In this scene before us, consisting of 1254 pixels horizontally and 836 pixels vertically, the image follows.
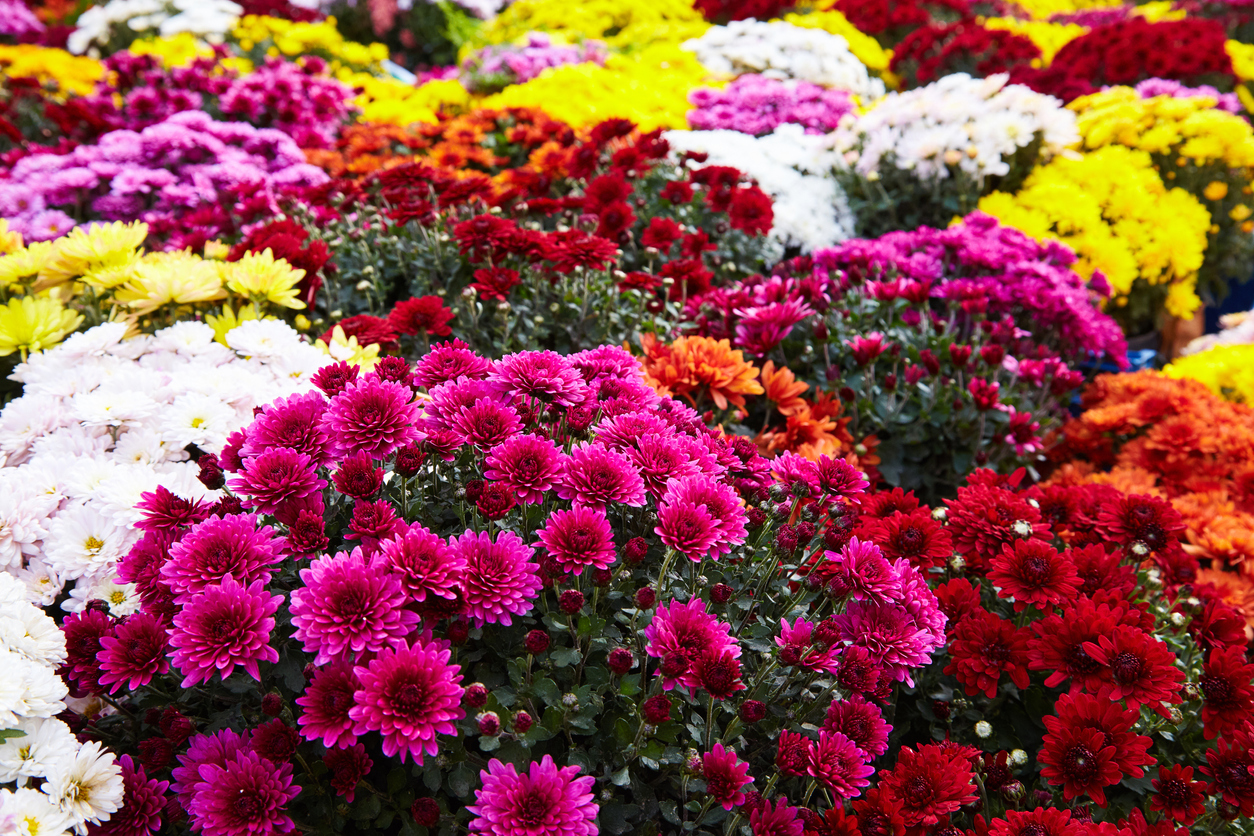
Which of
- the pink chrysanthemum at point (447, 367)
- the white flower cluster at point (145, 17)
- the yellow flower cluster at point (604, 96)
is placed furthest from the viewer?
the white flower cluster at point (145, 17)

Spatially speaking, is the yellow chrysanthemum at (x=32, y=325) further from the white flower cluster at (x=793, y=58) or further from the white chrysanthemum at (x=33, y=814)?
the white flower cluster at (x=793, y=58)

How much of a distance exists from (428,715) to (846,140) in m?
4.73

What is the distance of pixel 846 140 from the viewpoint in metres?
4.86

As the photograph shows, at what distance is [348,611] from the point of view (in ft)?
3.81

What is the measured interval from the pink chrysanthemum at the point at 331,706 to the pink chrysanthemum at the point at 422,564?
17 centimetres

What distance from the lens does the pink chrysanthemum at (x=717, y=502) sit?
140 cm

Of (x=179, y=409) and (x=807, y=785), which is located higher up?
(x=179, y=409)

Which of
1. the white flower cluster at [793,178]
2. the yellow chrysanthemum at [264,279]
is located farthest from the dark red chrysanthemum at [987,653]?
the white flower cluster at [793,178]

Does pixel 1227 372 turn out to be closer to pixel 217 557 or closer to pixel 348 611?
pixel 348 611

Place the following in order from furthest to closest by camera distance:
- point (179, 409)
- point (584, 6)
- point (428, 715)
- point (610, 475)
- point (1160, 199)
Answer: point (584, 6), point (1160, 199), point (179, 409), point (610, 475), point (428, 715)

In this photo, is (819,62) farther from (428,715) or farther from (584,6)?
(428,715)

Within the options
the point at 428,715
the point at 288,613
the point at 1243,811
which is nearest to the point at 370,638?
the point at 428,715

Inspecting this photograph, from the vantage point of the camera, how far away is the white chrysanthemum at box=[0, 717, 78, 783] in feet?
3.97

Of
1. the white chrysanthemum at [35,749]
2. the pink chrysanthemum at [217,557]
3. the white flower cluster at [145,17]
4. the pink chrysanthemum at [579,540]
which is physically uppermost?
the pink chrysanthemum at [579,540]
